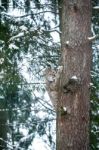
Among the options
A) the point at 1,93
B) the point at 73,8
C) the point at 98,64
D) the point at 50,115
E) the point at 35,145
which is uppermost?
the point at 73,8

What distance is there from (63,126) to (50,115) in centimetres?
305

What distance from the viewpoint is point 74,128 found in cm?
459

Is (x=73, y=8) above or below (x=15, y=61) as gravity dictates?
above

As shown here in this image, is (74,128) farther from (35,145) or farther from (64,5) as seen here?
(35,145)

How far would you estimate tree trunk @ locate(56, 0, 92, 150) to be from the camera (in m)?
4.61

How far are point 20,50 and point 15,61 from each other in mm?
216

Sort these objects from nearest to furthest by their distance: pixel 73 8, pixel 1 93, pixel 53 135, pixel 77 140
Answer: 1. pixel 77 140
2. pixel 73 8
3. pixel 1 93
4. pixel 53 135

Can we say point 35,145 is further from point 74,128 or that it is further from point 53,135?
point 74,128

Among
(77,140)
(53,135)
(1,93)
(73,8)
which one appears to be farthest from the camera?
(53,135)

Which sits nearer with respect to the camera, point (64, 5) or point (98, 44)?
point (64, 5)

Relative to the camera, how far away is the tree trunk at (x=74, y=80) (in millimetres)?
4605

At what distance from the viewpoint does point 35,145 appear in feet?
25.3

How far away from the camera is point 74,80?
4.62 metres

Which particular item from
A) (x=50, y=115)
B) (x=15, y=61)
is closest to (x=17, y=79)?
(x=15, y=61)
